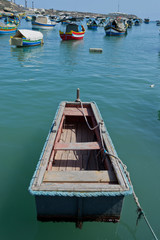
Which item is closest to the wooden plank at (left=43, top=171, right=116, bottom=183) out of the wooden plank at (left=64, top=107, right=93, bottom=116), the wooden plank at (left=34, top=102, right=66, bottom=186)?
the wooden plank at (left=34, top=102, right=66, bottom=186)

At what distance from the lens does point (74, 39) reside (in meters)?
43.2

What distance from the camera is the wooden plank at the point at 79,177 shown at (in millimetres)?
4836

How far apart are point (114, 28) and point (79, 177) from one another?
190 ft

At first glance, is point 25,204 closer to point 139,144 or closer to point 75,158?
point 75,158

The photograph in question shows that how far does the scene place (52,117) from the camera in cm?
1141

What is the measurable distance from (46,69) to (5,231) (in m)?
18.3

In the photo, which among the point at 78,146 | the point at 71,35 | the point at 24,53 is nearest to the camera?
the point at 78,146

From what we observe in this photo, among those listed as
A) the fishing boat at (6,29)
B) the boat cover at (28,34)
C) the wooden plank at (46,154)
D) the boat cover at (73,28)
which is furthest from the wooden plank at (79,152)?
the fishing boat at (6,29)

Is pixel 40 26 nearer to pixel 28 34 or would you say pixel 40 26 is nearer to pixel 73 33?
pixel 73 33

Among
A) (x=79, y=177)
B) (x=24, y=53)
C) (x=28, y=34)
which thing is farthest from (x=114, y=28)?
(x=79, y=177)

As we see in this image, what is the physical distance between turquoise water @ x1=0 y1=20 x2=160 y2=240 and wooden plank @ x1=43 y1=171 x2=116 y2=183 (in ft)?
5.28

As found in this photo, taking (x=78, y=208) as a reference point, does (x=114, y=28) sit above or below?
above

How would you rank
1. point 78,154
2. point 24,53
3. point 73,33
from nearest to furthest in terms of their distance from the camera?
point 78,154, point 24,53, point 73,33

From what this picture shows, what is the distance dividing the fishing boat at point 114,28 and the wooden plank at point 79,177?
57206mm
